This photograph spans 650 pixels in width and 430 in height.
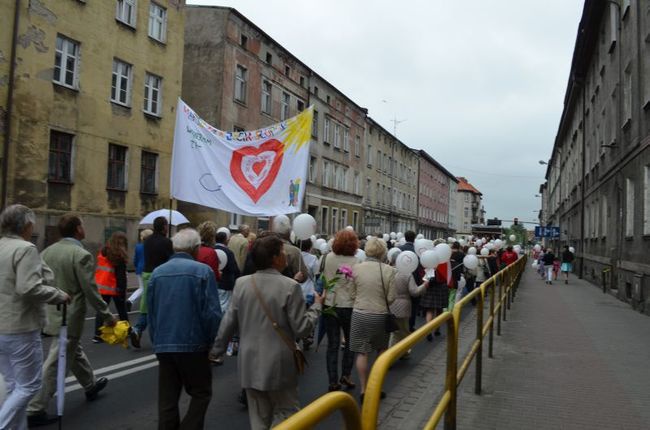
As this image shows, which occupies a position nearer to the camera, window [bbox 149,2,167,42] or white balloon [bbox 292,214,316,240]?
white balloon [bbox 292,214,316,240]

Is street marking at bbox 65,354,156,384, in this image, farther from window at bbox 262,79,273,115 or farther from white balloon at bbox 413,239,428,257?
window at bbox 262,79,273,115

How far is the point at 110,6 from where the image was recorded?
2136 cm

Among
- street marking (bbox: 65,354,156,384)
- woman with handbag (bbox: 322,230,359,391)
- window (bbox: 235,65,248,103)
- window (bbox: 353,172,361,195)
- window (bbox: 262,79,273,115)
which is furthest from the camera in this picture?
window (bbox: 353,172,361,195)

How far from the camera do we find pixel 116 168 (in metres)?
22.1

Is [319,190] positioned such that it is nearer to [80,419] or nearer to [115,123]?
[115,123]

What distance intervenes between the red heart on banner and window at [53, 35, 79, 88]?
1345cm

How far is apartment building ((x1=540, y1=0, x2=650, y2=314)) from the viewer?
14.8m

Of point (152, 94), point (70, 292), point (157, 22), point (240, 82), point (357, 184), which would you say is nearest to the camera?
point (70, 292)

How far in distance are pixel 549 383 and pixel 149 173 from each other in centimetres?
2016

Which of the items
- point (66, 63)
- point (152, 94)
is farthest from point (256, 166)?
point (152, 94)

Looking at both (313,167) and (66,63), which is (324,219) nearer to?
(313,167)

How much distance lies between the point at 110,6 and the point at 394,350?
22146 mm

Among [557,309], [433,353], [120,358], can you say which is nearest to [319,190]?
[557,309]

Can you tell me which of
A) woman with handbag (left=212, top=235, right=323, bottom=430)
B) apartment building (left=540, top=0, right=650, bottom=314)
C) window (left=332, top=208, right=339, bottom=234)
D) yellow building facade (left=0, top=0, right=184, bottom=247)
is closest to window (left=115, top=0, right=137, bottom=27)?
yellow building facade (left=0, top=0, right=184, bottom=247)
